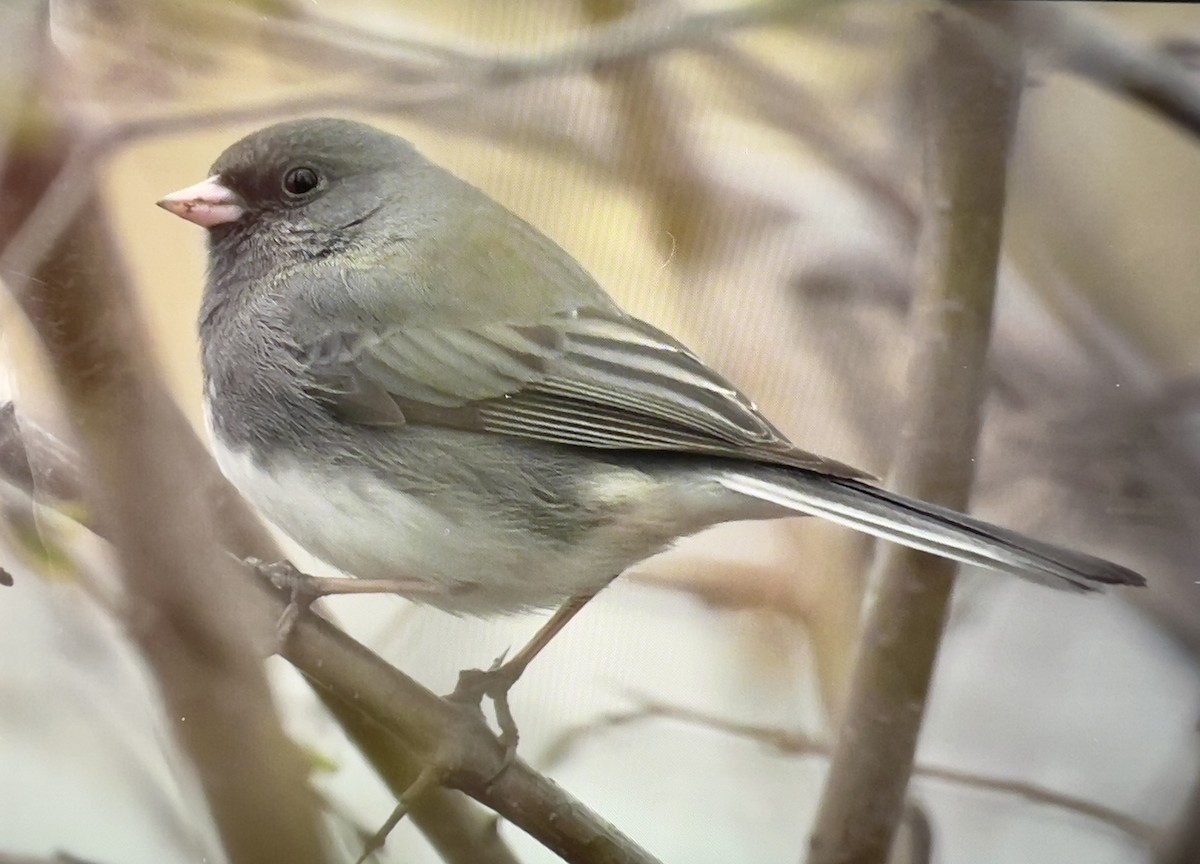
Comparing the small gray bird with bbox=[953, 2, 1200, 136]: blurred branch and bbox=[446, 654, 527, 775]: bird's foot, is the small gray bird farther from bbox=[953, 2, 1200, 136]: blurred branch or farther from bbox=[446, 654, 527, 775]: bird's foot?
bbox=[953, 2, 1200, 136]: blurred branch

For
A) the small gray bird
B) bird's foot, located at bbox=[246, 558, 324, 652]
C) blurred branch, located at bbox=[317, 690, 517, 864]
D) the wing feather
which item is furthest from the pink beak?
blurred branch, located at bbox=[317, 690, 517, 864]

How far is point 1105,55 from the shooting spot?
0.73 meters

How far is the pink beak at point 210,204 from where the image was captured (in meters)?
0.77

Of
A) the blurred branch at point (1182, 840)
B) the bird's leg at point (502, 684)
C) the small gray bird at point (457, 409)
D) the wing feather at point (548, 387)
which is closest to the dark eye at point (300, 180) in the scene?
the small gray bird at point (457, 409)

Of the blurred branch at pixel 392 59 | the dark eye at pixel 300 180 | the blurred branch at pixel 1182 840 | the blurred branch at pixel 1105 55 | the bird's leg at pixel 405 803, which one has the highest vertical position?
the blurred branch at pixel 1105 55

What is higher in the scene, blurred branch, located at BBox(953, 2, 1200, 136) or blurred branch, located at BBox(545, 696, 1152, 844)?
blurred branch, located at BBox(953, 2, 1200, 136)

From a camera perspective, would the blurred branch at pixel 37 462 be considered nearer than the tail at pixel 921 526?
No

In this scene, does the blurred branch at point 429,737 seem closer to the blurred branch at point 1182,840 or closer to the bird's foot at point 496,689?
the bird's foot at point 496,689

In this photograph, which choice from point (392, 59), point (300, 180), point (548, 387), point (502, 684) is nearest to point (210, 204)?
point (300, 180)

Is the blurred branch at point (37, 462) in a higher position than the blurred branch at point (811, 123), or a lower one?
lower

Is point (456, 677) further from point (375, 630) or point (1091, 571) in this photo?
point (1091, 571)

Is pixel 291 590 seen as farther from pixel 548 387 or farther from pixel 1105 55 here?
pixel 1105 55

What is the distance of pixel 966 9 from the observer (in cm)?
74

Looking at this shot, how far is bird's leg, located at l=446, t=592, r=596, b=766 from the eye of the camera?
780 millimetres
